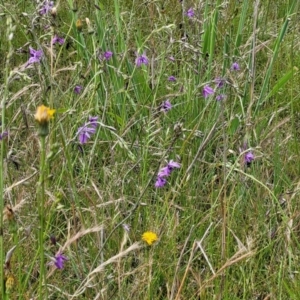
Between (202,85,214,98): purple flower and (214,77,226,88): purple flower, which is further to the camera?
(202,85,214,98): purple flower

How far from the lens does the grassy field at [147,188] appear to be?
1211 millimetres

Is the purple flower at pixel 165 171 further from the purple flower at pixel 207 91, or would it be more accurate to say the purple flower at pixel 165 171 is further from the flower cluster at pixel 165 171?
the purple flower at pixel 207 91

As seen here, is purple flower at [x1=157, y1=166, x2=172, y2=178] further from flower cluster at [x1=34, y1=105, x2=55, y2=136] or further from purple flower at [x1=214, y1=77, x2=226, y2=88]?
flower cluster at [x1=34, y1=105, x2=55, y2=136]

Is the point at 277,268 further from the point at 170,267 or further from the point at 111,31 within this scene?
the point at 111,31

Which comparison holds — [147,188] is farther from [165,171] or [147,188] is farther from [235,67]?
[235,67]

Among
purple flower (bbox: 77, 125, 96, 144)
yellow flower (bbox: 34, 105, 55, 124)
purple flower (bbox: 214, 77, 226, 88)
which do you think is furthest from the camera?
purple flower (bbox: 214, 77, 226, 88)

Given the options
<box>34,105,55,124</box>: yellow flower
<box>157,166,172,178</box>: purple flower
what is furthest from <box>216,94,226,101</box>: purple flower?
<box>34,105,55,124</box>: yellow flower

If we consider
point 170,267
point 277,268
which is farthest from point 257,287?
point 170,267

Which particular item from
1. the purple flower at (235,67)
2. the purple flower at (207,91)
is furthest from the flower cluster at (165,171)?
the purple flower at (235,67)

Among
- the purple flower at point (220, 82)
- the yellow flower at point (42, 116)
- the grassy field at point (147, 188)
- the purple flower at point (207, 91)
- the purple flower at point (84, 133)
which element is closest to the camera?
A: the yellow flower at point (42, 116)

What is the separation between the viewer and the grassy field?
1.21m

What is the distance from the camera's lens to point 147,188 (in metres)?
1.55

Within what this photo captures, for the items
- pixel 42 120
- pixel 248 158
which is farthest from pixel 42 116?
pixel 248 158

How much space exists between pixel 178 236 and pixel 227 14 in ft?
3.97
